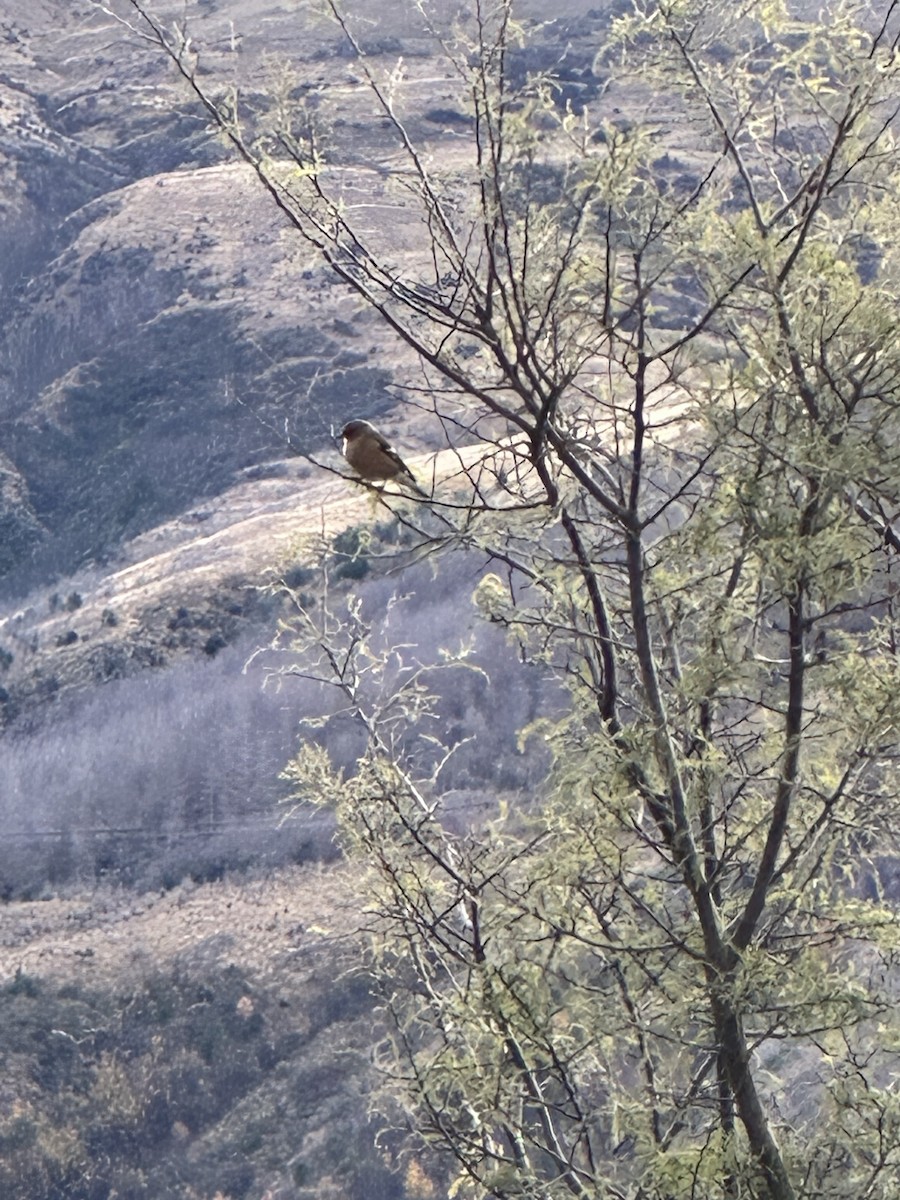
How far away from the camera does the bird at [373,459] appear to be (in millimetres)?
5105

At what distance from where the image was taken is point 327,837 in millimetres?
26781

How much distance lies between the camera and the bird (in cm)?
511

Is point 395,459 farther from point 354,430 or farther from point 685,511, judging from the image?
point 685,511

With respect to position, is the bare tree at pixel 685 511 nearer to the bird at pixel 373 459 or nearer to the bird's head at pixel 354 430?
the bird at pixel 373 459

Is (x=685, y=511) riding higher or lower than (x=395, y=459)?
lower

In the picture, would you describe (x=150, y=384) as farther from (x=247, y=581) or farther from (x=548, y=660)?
(x=548, y=660)

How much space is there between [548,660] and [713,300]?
155 cm

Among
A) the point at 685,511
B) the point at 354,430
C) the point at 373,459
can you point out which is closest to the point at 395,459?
the point at 373,459

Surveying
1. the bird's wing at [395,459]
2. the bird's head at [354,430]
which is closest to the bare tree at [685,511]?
the bird's wing at [395,459]

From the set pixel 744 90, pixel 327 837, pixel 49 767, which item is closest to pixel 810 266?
pixel 744 90

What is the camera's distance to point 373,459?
16.9 feet

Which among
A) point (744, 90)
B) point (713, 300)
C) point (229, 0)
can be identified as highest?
point (229, 0)

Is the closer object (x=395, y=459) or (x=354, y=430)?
(x=395, y=459)

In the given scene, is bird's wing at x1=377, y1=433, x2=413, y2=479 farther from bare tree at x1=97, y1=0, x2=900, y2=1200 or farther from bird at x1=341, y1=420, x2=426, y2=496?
bare tree at x1=97, y1=0, x2=900, y2=1200
